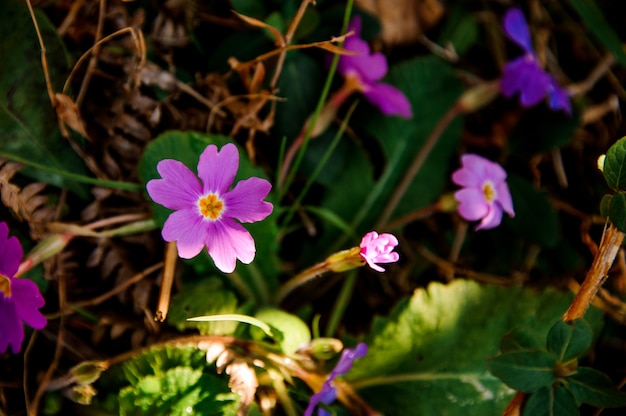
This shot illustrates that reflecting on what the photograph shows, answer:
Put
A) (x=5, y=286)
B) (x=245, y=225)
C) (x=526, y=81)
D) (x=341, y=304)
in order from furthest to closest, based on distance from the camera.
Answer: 1. (x=526, y=81)
2. (x=341, y=304)
3. (x=245, y=225)
4. (x=5, y=286)

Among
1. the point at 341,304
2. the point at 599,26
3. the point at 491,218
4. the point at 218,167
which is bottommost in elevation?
the point at 341,304

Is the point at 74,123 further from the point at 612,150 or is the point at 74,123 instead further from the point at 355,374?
the point at 612,150

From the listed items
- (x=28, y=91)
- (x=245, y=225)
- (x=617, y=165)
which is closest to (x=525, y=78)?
(x=617, y=165)

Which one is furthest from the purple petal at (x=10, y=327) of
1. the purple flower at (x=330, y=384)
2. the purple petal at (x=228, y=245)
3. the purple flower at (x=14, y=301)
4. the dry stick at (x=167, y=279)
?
the purple flower at (x=330, y=384)

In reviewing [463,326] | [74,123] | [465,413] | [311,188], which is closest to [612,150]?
[463,326]

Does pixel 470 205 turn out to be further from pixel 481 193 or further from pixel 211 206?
pixel 211 206

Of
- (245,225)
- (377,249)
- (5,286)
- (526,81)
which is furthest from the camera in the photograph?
(526,81)

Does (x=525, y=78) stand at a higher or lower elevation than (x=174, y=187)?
higher
